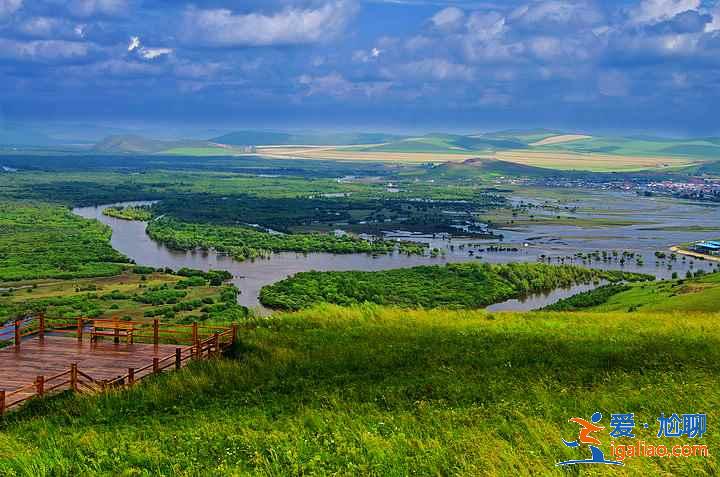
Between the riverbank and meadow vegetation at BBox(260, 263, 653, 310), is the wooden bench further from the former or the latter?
the riverbank

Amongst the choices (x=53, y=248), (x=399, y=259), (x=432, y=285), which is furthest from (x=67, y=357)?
(x=53, y=248)

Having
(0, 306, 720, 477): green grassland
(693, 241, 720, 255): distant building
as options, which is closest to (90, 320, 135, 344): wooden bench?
(0, 306, 720, 477): green grassland

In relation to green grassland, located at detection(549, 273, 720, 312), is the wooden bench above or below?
above

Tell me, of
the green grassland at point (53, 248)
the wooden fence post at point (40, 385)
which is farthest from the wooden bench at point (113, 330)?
the green grassland at point (53, 248)

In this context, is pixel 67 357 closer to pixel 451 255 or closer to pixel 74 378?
pixel 74 378

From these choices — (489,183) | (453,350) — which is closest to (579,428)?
(453,350)

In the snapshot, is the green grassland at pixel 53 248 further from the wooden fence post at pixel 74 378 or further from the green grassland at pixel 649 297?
the wooden fence post at pixel 74 378
